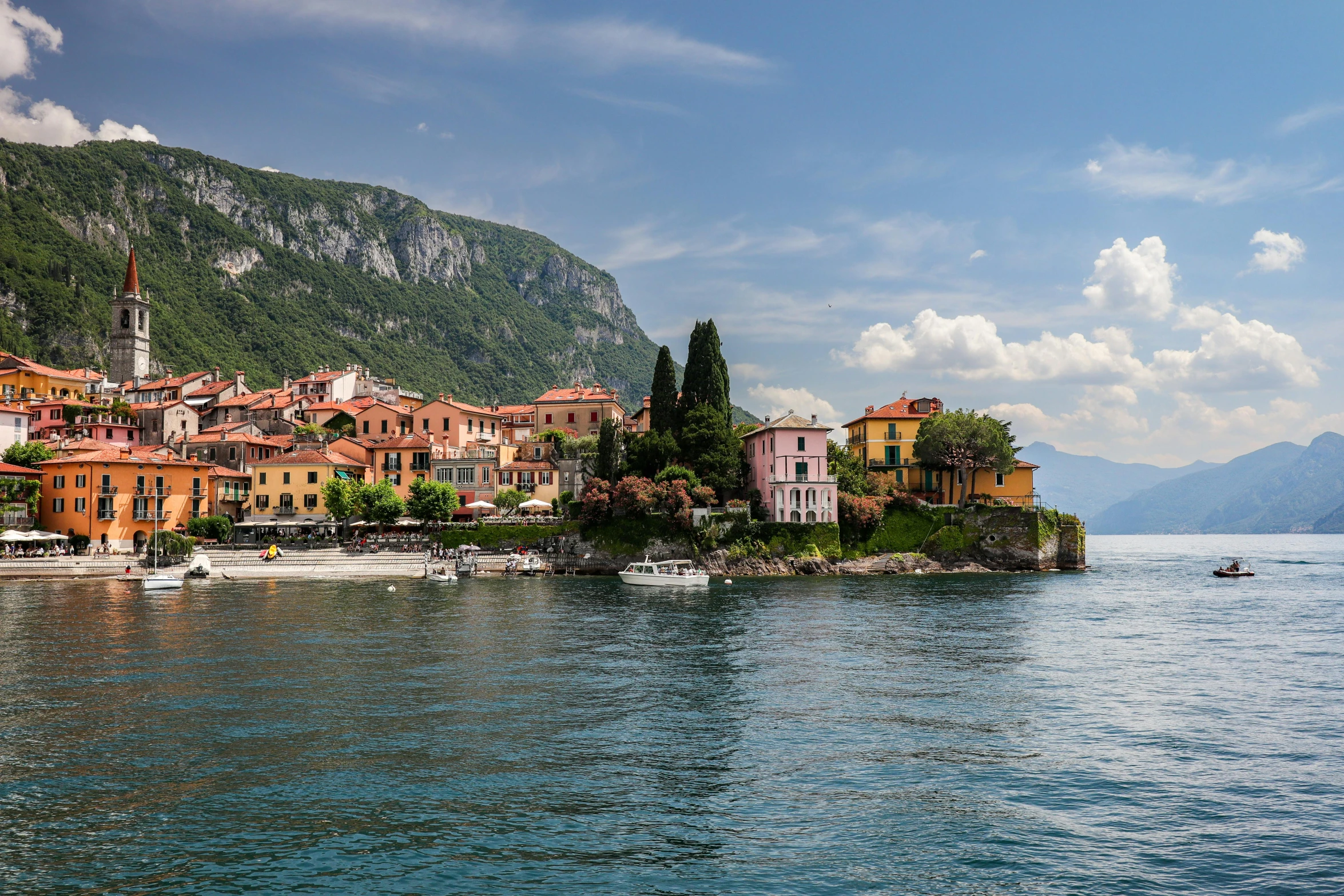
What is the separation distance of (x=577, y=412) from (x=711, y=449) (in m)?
33.2

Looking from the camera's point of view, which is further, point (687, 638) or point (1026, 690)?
point (687, 638)

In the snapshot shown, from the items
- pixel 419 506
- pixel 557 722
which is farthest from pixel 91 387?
pixel 557 722

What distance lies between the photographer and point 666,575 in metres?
61.1

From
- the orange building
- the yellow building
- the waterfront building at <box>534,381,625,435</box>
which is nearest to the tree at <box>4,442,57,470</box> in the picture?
the orange building

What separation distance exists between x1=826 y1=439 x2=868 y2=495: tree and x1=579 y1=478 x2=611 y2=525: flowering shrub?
19.4 metres

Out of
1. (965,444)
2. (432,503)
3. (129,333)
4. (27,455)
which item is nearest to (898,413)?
(965,444)

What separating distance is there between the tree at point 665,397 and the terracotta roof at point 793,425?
1061cm

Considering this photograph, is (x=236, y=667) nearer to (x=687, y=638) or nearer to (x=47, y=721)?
(x=47, y=721)

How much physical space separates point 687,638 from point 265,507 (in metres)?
64.1

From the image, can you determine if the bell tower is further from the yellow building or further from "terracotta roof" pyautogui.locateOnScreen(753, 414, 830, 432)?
"terracotta roof" pyautogui.locateOnScreen(753, 414, 830, 432)

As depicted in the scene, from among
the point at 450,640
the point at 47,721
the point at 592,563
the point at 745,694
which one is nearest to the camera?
the point at 47,721

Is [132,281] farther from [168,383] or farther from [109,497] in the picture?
[109,497]

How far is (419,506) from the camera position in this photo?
78062 mm

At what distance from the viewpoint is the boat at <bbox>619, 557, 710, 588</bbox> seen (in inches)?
2387
